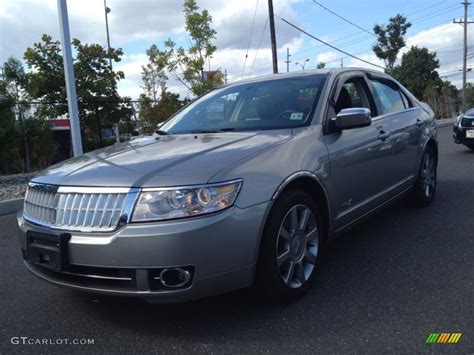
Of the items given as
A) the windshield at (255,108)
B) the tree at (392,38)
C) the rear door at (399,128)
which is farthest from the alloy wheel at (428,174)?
the tree at (392,38)

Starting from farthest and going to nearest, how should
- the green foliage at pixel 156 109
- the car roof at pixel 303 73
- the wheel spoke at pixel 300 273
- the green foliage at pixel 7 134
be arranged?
the green foliage at pixel 156 109, the green foliage at pixel 7 134, the car roof at pixel 303 73, the wheel spoke at pixel 300 273

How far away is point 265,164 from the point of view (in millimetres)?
2760

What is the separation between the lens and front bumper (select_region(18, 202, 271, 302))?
2342 mm

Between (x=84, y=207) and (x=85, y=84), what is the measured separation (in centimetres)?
1279

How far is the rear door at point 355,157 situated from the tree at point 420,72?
165 feet

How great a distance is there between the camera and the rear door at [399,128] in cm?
430

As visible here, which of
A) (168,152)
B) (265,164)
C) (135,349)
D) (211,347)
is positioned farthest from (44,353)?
(265,164)

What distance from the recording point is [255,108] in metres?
3.76

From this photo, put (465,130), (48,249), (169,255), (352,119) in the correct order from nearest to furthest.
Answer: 1. (169,255)
2. (48,249)
3. (352,119)
4. (465,130)

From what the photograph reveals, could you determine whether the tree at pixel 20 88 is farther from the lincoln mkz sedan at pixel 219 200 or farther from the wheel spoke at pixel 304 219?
the wheel spoke at pixel 304 219

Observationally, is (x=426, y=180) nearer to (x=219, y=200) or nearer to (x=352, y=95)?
(x=352, y=95)

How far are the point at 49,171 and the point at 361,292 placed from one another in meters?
2.31

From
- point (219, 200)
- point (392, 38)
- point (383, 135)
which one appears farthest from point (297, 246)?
point (392, 38)

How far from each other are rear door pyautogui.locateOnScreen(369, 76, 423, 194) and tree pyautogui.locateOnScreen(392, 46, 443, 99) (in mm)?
49291
